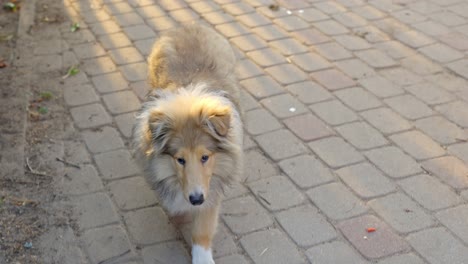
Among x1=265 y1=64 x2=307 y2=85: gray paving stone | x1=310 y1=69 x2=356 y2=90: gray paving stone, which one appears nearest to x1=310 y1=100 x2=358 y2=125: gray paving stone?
x1=310 y1=69 x2=356 y2=90: gray paving stone

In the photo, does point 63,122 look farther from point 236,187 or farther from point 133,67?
point 236,187

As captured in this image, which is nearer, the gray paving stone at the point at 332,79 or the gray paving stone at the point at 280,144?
the gray paving stone at the point at 280,144

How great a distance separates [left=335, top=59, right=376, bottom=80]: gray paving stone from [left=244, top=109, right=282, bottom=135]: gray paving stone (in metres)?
1.09

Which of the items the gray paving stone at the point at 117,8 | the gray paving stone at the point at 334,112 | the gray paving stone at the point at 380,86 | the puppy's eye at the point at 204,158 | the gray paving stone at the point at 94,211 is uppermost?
the puppy's eye at the point at 204,158

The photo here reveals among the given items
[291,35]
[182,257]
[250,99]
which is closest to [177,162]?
[182,257]

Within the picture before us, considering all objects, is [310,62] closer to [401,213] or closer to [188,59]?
[188,59]

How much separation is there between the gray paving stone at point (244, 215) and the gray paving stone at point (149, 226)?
1.36ft

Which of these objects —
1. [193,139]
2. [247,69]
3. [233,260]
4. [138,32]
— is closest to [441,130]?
[247,69]

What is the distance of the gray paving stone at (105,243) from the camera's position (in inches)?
162

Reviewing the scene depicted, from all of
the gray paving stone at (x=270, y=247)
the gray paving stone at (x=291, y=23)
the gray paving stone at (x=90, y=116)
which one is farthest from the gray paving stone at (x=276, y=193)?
the gray paving stone at (x=291, y=23)

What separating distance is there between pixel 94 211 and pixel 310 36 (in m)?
3.43

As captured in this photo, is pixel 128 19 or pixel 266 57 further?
pixel 128 19

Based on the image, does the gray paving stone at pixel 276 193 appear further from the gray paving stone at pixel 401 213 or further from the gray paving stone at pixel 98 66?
the gray paving stone at pixel 98 66

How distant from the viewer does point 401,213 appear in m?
4.34
